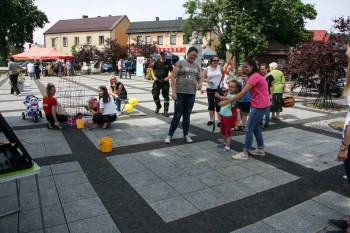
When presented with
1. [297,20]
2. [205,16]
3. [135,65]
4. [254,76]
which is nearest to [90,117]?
[254,76]

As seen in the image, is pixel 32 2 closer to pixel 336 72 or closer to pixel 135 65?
pixel 135 65

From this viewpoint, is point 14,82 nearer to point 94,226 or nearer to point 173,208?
point 94,226

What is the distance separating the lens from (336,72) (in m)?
11.7

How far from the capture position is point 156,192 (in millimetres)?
4023

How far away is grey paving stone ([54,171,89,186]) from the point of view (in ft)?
14.1

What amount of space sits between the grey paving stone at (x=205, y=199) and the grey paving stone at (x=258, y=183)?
59cm

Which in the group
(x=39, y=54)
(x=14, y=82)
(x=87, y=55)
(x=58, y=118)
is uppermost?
(x=87, y=55)

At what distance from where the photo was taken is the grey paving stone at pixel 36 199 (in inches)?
142

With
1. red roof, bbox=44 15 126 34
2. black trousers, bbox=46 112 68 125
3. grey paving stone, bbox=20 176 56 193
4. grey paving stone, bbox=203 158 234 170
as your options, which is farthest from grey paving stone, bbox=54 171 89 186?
red roof, bbox=44 15 126 34

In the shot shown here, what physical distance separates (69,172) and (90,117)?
3.08 metres

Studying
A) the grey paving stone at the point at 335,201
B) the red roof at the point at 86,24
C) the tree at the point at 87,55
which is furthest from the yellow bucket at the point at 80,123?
the red roof at the point at 86,24

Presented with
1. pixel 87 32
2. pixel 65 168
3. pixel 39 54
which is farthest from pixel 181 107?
pixel 87 32

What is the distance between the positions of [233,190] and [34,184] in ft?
9.14

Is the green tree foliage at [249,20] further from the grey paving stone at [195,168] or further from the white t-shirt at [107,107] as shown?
the grey paving stone at [195,168]
